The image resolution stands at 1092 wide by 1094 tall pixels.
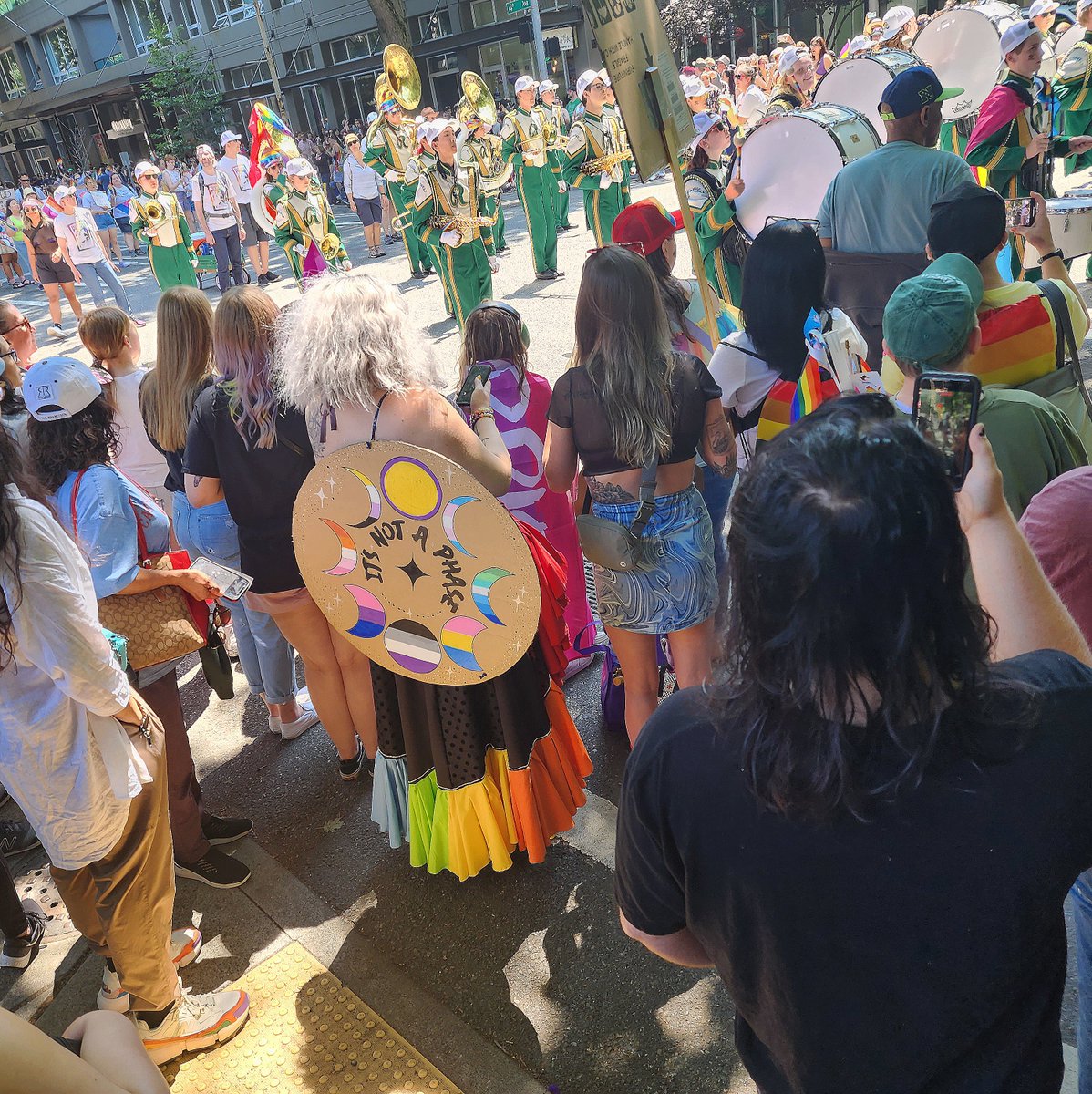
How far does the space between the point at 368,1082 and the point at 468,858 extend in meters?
0.64

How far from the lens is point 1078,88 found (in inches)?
271

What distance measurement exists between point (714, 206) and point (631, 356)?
3.41 meters

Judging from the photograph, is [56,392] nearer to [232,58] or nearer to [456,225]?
[456,225]

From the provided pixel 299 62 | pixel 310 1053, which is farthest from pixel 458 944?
pixel 299 62

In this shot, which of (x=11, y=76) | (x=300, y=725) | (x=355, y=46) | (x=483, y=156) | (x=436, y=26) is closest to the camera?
(x=300, y=725)

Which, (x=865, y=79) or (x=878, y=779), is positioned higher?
(x=865, y=79)

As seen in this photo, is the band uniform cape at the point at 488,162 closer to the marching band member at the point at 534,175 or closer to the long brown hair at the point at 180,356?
the marching band member at the point at 534,175

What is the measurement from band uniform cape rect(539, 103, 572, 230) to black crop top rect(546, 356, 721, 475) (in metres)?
8.19

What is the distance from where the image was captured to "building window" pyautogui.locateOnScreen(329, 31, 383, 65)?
108ft

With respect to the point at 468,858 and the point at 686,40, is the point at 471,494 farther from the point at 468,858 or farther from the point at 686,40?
the point at 686,40

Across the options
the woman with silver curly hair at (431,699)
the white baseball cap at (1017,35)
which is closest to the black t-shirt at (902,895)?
the woman with silver curly hair at (431,699)

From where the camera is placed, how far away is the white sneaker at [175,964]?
2.32m

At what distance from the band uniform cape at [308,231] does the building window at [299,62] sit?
1175 inches

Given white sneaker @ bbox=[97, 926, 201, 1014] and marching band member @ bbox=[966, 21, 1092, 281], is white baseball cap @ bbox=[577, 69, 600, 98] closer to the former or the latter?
marching band member @ bbox=[966, 21, 1092, 281]
